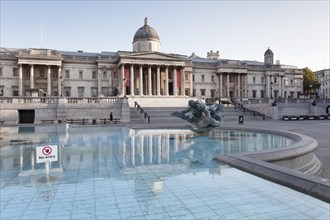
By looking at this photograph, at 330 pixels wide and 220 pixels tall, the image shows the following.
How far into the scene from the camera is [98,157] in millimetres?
10406

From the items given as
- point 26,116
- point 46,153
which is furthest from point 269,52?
point 46,153

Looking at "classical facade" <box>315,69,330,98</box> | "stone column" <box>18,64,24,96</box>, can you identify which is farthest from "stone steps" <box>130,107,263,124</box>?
"classical facade" <box>315,69,330,98</box>

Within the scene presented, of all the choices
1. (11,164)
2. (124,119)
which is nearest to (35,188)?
(11,164)

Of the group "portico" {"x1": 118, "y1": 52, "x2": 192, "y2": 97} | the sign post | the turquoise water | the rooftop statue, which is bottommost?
the turquoise water

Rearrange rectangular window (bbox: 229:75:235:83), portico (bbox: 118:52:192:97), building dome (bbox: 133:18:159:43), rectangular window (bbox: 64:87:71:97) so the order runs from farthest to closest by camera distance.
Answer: rectangular window (bbox: 229:75:235:83) < building dome (bbox: 133:18:159:43) < rectangular window (bbox: 64:87:71:97) < portico (bbox: 118:52:192:97)

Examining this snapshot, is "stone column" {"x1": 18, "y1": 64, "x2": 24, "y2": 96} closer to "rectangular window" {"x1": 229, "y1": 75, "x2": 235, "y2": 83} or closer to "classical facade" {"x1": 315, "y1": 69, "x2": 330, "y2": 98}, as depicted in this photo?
"rectangular window" {"x1": 229, "y1": 75, "x2": 235, "y2": 83}

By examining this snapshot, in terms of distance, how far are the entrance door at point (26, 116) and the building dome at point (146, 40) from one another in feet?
137

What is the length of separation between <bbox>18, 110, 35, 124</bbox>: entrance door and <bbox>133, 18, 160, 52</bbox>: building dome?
41758 mm

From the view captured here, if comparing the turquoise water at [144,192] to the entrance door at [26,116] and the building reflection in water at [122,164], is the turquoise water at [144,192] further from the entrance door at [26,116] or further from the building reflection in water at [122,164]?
the entrance door at [26,116]

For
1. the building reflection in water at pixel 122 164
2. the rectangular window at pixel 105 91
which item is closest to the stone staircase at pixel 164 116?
the building reflection in water at pixel 122 164

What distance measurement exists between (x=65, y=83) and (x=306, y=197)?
222 ft

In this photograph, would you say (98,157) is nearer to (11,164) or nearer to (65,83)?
(11,164)

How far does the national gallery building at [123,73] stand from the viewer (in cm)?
6272

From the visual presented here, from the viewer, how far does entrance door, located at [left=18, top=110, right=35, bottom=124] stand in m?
34.1
